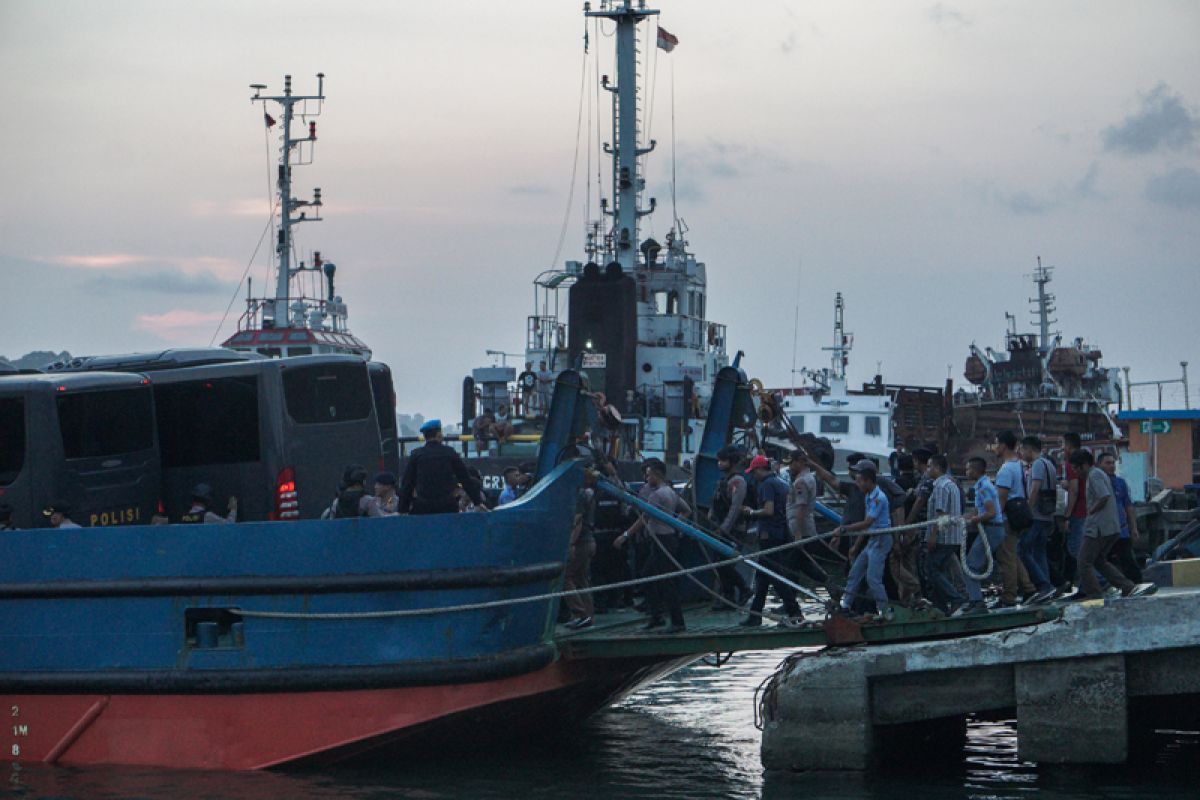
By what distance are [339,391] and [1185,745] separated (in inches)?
304

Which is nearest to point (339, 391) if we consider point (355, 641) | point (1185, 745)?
point (355, 641)

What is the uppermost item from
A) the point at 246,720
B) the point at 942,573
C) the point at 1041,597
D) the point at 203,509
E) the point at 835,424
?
the point at 835,424

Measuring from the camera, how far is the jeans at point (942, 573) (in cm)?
1042

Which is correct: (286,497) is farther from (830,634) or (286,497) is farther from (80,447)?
(830,634)

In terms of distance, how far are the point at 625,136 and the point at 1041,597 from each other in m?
20.2

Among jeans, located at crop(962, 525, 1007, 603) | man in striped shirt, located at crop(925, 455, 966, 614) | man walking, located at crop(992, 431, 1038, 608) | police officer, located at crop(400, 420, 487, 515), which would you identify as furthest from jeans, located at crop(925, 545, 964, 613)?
police officer, located at crop(400, 420, 487, 515)

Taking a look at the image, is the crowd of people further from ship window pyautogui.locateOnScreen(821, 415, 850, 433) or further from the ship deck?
ship window pyautogui.locateOnScreen(821, 415, 850, 433)

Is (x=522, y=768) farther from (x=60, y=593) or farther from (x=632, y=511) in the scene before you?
(x=60, y=593)

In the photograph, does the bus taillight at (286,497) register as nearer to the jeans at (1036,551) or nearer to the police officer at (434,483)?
the police officer at (434,483)

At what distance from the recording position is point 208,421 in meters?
12.7

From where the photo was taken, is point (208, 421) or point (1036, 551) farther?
point (208, 421)

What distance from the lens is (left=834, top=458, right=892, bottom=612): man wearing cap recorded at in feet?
33.4

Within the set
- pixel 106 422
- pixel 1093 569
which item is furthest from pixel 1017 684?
Result: pixel 106 422

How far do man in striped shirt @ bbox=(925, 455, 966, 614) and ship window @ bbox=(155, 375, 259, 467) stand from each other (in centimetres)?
580
